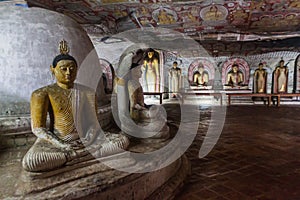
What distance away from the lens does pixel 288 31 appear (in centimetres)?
1082

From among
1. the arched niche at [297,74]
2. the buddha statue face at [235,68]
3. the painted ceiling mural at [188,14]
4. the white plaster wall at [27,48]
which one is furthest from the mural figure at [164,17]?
the arched niche at [297,74]

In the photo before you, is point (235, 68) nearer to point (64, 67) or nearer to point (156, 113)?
point (156, 113)

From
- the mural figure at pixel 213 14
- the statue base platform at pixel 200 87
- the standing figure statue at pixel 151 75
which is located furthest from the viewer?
the statue base platform at pixel 200 87

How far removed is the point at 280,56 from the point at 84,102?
15.7m

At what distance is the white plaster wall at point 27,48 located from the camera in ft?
9.60

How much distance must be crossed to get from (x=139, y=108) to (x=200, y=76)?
13671mm

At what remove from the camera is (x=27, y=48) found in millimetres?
3006

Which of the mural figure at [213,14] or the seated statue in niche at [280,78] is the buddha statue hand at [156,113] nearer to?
the mural figure at [213,14]

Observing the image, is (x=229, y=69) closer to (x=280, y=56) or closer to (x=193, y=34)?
(x=280, y=56)

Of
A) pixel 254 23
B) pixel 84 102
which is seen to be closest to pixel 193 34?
pixel 254 23

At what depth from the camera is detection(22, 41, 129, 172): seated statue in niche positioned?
2.03 meters

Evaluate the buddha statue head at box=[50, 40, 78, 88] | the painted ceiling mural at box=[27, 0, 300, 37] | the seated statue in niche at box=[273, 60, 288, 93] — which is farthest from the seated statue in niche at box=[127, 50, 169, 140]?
the seated statue in niche at box=[273, 60, 288, 93]

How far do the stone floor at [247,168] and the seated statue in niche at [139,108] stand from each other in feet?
2.62

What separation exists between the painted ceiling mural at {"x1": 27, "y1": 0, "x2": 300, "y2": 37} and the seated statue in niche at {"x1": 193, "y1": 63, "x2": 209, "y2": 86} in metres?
6.00
